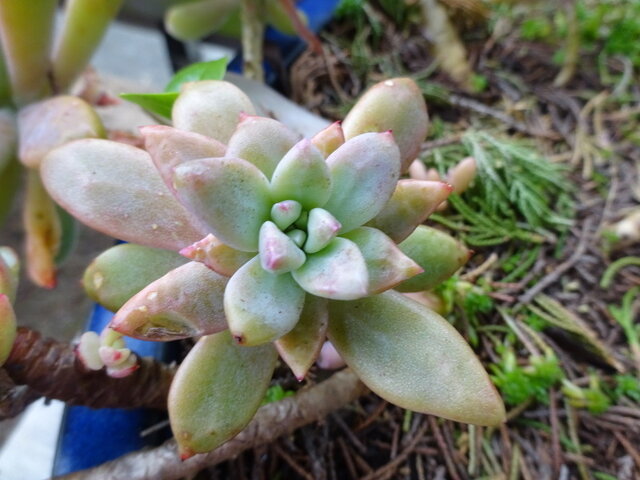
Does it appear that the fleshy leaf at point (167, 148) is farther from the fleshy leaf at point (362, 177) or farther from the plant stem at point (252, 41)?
the plant stem at point (252, 41)

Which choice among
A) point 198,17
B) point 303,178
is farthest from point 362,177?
point 198,17

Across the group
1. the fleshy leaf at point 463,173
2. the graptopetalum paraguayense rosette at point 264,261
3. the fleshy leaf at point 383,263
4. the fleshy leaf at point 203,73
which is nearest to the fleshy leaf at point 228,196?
the graptopetalum paraguayense rosette at point 264,261

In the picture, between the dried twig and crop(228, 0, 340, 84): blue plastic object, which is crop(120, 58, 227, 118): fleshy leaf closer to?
the dried twig

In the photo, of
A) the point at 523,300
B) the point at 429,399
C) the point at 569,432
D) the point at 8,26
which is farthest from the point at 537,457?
the point at 8,26

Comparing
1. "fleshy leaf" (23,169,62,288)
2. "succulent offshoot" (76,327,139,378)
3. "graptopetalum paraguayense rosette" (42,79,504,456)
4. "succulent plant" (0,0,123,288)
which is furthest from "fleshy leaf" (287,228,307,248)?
"fleshy leaf" (23,169,62,288)

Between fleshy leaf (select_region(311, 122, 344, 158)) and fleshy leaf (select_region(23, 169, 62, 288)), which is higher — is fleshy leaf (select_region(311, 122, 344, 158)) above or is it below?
above

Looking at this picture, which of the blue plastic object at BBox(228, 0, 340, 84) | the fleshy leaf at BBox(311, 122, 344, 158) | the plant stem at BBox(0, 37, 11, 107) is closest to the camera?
the fleshy leaf at BBox(311, 122, 344, 158)

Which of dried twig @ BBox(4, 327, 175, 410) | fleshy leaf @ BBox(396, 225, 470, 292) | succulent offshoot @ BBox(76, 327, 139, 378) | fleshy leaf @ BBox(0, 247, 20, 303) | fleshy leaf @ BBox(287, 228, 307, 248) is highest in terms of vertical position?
fleshy leaf @ BBox(287, 228, 307, 248)

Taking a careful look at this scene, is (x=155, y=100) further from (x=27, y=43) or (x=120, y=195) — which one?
(x=27, y=43)
